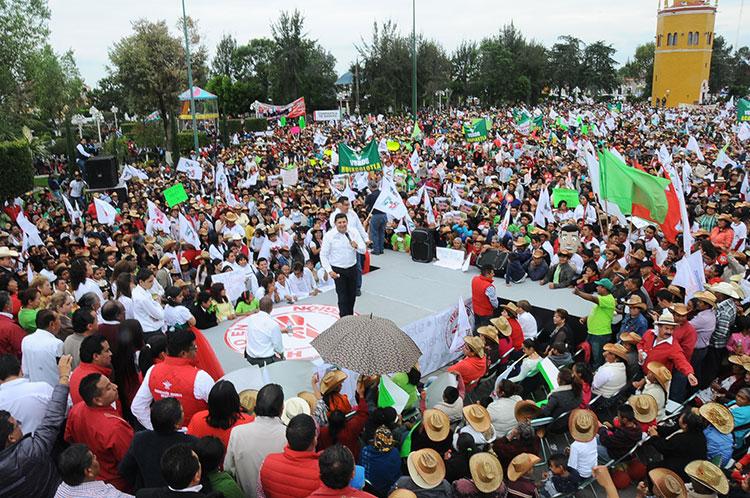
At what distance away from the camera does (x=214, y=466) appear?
141 inches

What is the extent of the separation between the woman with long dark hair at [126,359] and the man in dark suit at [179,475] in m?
2.49

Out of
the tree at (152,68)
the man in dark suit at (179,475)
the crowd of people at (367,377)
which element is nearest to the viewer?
the man in dark suit at (179,475)

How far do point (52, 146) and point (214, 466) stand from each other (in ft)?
125

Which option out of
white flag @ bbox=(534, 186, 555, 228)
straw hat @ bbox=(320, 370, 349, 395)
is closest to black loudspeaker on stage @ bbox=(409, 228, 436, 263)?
white flag @ bbox=(534, 186, 555, 228)

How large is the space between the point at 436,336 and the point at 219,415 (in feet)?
15.6

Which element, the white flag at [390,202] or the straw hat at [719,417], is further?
the white flag at [390,202]

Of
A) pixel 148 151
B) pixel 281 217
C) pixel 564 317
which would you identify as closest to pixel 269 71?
pixel 148 151

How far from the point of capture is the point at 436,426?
4.87 meters

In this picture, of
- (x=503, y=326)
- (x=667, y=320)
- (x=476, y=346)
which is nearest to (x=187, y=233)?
(x=503, y=326)

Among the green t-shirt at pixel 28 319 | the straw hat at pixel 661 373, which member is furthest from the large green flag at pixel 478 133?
the green t-shirt at pixel 28 319

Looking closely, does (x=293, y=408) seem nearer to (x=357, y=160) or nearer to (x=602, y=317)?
(x=602, y=317)

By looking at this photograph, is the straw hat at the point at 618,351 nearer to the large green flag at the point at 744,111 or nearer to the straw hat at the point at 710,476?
the straw hat at the point at 710,476

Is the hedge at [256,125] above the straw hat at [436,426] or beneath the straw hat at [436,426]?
above

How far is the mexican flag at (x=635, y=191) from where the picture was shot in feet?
28.5
